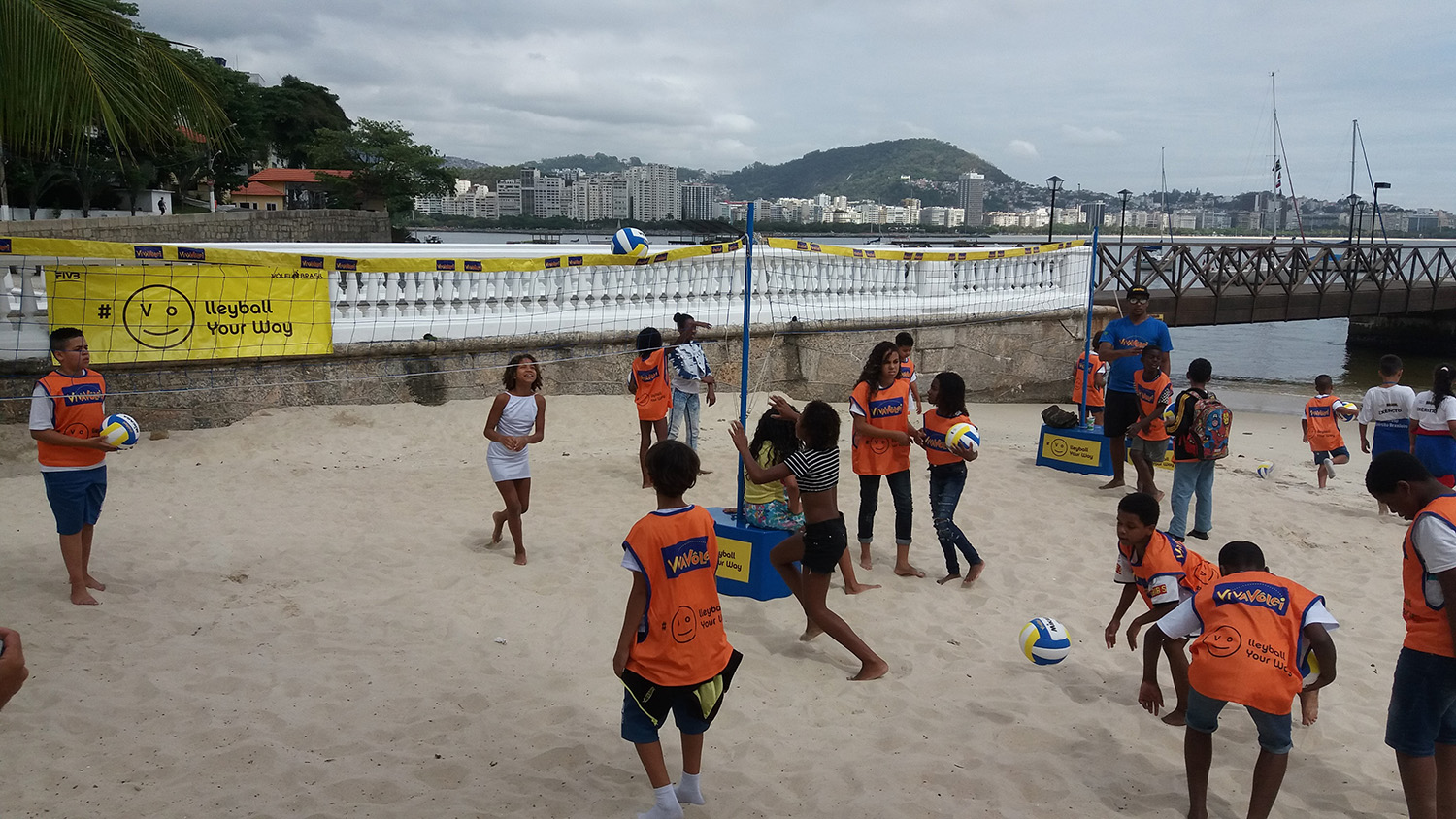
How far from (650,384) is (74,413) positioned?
13.6ft

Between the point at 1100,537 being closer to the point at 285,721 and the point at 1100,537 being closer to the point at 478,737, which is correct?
the point at 478,737

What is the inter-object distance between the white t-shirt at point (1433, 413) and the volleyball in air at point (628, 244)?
7370 mm

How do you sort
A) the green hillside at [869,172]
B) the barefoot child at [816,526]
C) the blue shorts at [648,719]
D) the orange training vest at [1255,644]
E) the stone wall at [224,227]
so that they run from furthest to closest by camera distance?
the green hillside at [869,172]
the stone wall at [224,227]
the barefoot child at [816,526]
the blue shorts at [648,719]
the orange training vest at [1255,644]

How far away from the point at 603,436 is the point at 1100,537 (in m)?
4.98

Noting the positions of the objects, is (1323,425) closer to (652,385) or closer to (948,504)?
(948,504)

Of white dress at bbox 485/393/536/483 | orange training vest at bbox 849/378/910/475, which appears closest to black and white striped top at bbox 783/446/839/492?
orange training vest at bbox 849/378/910/475

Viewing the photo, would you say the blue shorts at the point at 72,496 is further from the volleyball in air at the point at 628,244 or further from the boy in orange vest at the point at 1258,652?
the volleyball in air at the point at 628,244

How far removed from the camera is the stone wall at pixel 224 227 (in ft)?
68.4

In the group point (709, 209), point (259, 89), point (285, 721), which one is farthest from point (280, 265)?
point (259, 89)

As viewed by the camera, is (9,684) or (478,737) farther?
(478,737)

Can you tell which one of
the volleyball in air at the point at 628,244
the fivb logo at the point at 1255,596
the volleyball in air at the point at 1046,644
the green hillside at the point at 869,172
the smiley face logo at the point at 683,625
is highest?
the green hillside at the point at 869,172

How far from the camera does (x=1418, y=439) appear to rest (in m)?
7.36

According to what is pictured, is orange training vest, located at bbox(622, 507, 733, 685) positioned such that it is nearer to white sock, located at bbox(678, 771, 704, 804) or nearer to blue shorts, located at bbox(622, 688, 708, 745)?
blue shorts, located at bbox(622, 688, 708, 745)

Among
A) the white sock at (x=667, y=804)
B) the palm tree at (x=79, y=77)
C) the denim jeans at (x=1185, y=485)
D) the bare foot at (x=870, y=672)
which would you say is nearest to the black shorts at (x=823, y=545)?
the bare foot at (x=870, y=672)
